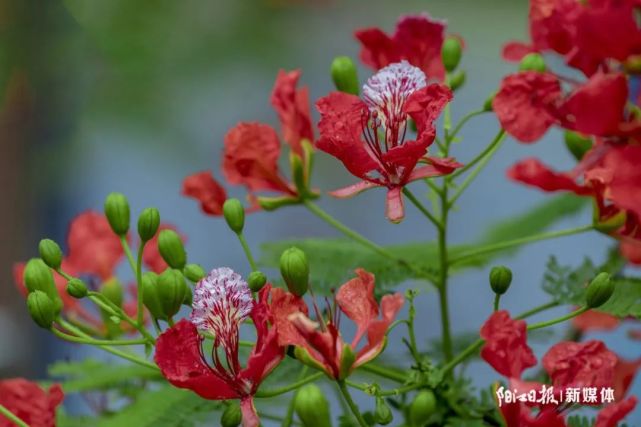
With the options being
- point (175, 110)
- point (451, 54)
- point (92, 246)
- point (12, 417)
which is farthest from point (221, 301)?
point (175, 110)

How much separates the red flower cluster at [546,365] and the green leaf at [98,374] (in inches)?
10.0

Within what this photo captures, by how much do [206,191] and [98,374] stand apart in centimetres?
16

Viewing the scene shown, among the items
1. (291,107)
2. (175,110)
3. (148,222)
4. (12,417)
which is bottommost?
(12,417)

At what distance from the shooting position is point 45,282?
604 millimetres

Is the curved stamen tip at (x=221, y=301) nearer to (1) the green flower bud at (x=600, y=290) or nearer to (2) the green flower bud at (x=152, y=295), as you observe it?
(2) the green flower bud at (x=152, y=295)

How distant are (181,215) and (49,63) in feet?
1.28

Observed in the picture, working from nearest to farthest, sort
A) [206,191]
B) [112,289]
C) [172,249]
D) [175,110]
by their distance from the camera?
[172,249], [206,191], [112,289], [175,110]

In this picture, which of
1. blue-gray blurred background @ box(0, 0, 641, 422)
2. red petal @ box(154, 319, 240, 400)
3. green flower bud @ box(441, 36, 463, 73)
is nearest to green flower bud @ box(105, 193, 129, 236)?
red petal @ box(154, 319, 240, 400)

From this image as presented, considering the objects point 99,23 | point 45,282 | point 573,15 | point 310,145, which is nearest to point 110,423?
point 45,282

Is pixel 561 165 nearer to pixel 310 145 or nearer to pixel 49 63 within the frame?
pixel 49 63

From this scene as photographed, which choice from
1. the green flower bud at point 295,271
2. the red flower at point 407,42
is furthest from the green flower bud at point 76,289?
the red flower at point 407,42

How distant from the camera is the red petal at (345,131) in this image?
568mm

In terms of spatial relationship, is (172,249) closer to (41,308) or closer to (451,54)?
(41,308)

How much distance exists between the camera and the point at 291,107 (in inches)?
27.1
